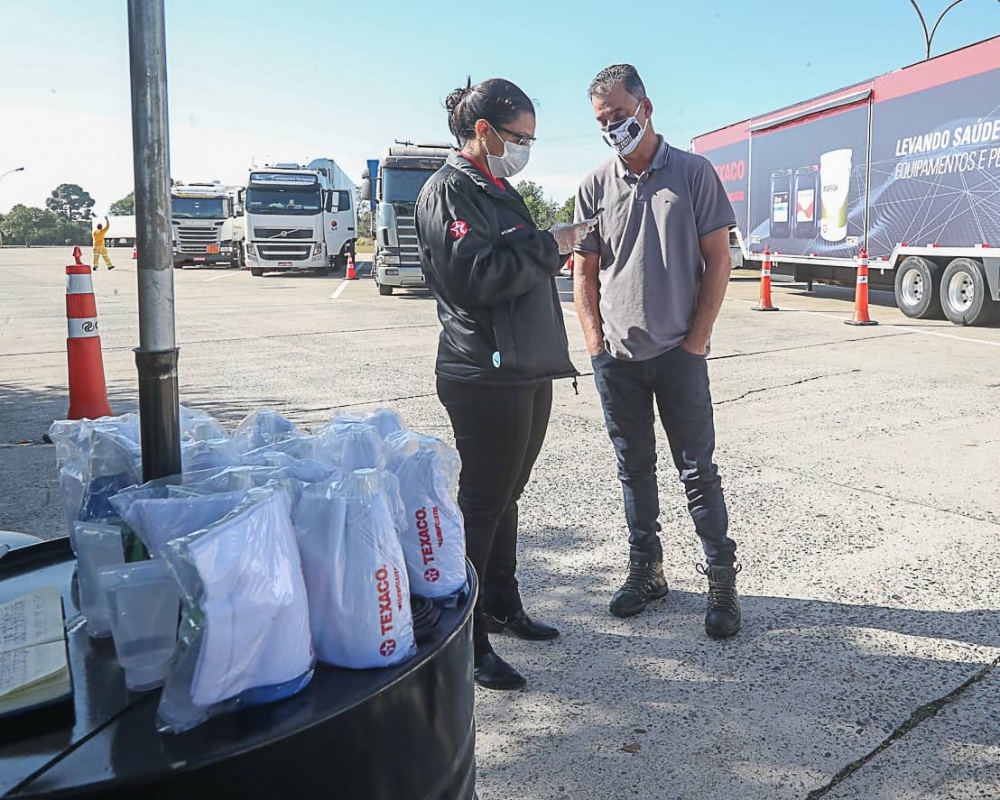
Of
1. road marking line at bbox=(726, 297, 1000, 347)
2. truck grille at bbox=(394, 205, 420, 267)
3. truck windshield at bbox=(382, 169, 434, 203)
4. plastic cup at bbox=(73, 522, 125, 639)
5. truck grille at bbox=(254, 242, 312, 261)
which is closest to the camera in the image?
plastic cup at bbox=(73, 522, 125, 639)

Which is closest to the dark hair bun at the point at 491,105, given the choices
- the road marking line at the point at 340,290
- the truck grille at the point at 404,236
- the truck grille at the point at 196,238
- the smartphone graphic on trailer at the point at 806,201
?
the smartphone graphic on trailer at the point at 806,201

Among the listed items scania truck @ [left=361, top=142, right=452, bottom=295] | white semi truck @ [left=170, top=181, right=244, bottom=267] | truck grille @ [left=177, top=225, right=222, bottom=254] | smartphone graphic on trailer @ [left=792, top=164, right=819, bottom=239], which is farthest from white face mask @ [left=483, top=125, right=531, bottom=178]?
truck grille @ [left=177, top=225, right=222, bottom=254]

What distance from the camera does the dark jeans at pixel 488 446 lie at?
2840mm

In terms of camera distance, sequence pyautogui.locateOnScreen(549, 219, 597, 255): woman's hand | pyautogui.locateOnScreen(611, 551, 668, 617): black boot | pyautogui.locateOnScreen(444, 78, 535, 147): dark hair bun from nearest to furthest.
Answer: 1. pyautogui.locateOnScreen(444, 78, 535, 147): dark hair bun
2. pyautogui.locateOnScreen(549, 219, 597, 255): woman's hand
3. pyautogui.locateOnScreen(611, 551, 668, 617): black boot

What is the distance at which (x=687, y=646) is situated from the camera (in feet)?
10.8

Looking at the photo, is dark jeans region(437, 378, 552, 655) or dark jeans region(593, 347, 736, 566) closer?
dark jeans region(437, 378, 552, 655)

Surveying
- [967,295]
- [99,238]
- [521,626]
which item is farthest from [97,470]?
[99,238]

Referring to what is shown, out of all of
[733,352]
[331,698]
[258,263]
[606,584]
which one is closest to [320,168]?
[258,263]

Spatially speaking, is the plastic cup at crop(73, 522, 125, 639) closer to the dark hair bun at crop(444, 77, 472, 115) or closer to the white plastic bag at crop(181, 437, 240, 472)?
the white plastic bag at crop(181, 437, 240, 472)

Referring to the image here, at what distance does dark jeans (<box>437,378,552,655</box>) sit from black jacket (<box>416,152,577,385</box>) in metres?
0.07

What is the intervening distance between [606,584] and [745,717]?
110 cm

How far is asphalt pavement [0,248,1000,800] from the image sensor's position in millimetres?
2596

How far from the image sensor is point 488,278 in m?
2.62

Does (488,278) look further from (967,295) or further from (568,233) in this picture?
(967,295)
